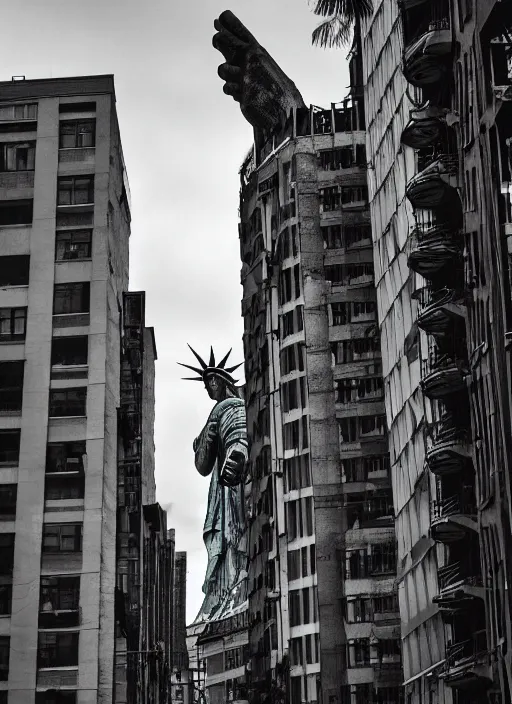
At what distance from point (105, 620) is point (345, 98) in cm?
3576

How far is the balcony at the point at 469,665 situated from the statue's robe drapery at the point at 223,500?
94465mm

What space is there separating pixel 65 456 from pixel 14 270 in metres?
12.9

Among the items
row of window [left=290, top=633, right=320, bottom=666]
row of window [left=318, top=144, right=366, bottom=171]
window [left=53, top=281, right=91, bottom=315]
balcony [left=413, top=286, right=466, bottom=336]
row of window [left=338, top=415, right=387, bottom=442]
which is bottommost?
row of window [left=290, top=633, right=320, bottom=666]

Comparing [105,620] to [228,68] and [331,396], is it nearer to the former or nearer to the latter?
[331,396]

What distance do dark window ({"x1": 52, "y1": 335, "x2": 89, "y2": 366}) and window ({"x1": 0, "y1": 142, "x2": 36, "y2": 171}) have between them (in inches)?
499

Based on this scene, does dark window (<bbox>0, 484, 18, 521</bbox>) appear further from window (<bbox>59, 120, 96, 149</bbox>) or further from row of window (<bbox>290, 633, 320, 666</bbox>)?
window (<bbox>59, 120, 96, 149</bbox>)

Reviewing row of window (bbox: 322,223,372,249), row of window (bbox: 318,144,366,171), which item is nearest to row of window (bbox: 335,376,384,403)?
row of window (bbox: 322,223,372,249)

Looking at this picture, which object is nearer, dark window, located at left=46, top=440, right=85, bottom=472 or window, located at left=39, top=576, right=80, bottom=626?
window, located at left=39, top=576, right=80, bottom=626

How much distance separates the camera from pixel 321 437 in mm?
84938

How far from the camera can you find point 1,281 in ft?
302

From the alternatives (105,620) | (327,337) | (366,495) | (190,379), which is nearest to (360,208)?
(327,337)

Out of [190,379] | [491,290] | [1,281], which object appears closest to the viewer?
[491,290]

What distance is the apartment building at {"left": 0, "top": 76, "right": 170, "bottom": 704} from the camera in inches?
3312

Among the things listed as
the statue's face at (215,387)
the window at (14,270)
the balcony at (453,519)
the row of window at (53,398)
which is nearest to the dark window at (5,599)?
the row of window at (53,398)
